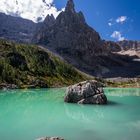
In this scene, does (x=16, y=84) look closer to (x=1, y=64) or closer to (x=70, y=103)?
(x=1, y=64)

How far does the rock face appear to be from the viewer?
217 ft

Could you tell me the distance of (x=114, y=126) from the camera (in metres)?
37.0

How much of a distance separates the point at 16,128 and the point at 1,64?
15974 cm

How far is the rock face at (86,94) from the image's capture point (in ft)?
217

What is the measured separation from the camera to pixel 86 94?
219ft

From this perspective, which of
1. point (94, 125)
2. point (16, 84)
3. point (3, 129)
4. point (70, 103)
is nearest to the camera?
point (3, 129)

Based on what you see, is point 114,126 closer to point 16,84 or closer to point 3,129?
point 3,129

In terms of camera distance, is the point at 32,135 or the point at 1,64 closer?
the point at 32,135

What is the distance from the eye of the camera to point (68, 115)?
48031 mm

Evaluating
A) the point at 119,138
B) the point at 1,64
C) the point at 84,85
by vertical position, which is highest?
the point at 1,64

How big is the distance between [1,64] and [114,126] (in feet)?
531

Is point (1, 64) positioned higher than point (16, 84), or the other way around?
point (1, 64)

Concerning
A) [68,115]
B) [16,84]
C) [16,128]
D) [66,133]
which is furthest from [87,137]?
[16,84]

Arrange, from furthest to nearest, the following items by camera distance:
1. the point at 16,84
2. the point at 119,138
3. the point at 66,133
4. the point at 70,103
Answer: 1. the point at 16,84
2. the point at 70,103
3. the point at 66,133
4. the point at 119,138
